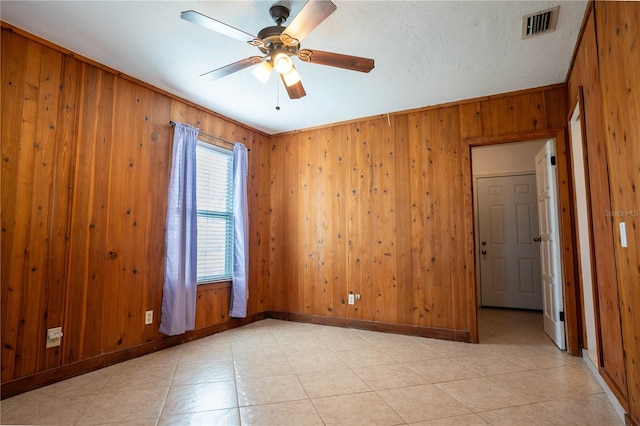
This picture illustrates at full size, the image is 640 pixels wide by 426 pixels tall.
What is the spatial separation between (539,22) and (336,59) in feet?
4.83

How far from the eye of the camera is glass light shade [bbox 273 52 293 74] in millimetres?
2078

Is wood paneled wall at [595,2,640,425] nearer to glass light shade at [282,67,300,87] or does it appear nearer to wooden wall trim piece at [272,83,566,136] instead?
wooden wall trim piece at [272,83,566,136]

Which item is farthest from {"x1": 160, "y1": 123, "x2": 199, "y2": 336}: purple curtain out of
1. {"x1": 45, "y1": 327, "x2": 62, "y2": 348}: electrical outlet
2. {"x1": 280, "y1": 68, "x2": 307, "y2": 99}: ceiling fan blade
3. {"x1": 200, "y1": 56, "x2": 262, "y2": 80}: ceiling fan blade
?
{"x1": 280, "y1": 68, "x2": 307, "y2": 99}: ceiling fan blade

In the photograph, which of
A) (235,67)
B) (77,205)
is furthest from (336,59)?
(77,205)

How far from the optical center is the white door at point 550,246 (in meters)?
3.24

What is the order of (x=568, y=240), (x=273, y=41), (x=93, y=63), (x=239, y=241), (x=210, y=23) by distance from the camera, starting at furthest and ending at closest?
(x=239, y=241)
(x=568, y=240)
(x=93, y=63)
(x=273, y=41)
(x=210, y=23)

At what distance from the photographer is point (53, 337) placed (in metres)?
2.47

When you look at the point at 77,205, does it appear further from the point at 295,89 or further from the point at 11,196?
the point at 295,89

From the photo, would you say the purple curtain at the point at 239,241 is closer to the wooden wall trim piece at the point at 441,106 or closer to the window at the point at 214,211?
the window at the point at 214,211

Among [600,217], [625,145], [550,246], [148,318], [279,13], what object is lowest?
[148,318]

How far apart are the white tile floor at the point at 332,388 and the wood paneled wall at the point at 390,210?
0.64 meters

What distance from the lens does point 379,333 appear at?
384cm

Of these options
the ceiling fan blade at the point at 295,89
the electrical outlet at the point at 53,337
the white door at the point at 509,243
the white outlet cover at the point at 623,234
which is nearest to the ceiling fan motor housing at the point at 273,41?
the ceiling fan blade at the point at 295,89

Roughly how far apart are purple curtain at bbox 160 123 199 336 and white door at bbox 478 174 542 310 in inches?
177
